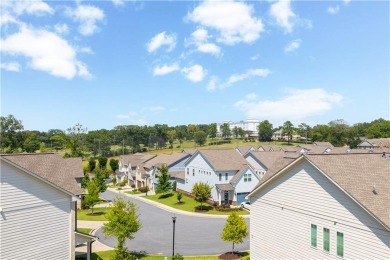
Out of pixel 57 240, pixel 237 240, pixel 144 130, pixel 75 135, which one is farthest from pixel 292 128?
pixel 57 240

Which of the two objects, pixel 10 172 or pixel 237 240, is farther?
pixel 237 240

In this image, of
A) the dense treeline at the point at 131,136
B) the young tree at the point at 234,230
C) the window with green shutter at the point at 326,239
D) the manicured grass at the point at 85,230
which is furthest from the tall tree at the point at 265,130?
the window with green shutter at the point at 326,239

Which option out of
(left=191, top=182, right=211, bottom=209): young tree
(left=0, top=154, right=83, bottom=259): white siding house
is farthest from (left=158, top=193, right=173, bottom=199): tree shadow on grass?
(left=0, top=154, right=83, bottom=259): white siding house

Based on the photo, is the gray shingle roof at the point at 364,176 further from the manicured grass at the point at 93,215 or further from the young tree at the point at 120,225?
the manicured grass at the point at 93,215

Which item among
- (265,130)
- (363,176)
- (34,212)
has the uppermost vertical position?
(265,130)

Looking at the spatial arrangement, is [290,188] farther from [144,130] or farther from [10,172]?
[144,130]

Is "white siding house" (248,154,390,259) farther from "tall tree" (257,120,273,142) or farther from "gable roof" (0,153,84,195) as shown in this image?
"tall tree" (257,120,273,142)

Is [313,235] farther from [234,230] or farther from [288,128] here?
[288,128]

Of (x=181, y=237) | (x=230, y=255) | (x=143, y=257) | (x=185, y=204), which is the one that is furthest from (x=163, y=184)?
(x=230, y=255)
